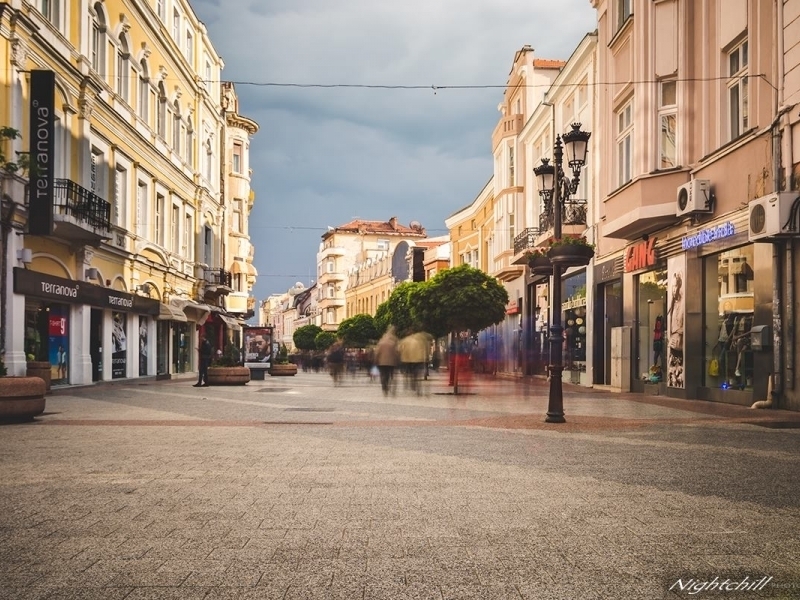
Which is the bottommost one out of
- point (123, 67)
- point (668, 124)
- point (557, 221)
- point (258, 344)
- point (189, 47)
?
point (258, 344)

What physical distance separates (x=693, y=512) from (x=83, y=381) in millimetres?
22657

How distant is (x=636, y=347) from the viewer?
2358cm

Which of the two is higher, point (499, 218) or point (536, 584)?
point (499, 218)

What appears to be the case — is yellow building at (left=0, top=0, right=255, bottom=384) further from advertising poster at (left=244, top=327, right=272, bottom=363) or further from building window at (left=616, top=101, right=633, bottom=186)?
building window at (left=616, top=101, right=633, bottom=186)

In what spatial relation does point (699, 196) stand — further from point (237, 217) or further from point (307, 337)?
point (307, 337)

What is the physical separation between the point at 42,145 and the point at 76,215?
9.85 ft

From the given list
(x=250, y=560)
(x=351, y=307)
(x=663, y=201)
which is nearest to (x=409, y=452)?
(x=250, y=560)

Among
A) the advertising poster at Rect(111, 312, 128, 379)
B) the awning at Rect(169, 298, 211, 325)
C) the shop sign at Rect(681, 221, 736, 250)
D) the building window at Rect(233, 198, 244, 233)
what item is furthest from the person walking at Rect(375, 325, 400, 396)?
the building window at Rect(233, 198, 244, 233)

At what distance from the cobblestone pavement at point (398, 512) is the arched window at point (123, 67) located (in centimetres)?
2086

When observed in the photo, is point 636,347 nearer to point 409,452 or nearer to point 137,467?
point 409,452

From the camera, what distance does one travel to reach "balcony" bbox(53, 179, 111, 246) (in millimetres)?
22266

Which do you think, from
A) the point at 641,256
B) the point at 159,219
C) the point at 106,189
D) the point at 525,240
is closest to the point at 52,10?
the point at 106,189

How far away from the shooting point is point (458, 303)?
1109 inches

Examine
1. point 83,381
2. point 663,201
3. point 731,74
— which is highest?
point 731,74
